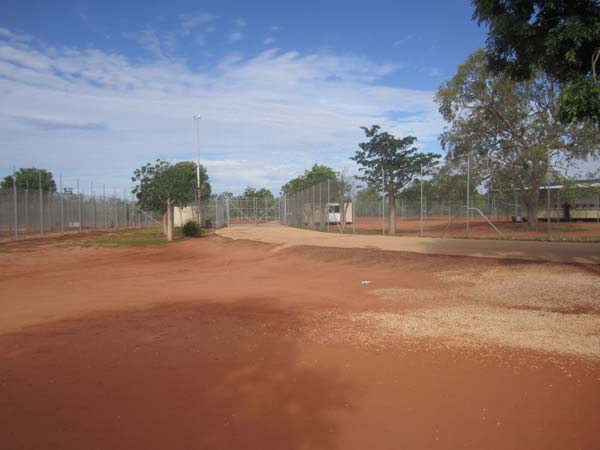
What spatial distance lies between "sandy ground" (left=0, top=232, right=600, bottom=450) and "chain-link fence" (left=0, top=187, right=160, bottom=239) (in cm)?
1889

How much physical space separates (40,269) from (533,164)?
2205 centimetres

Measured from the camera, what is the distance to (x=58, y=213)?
3188 cm

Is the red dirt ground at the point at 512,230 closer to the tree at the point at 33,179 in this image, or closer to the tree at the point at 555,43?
the tree at the point at 555,43

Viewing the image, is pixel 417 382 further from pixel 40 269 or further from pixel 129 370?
pixel 40 269

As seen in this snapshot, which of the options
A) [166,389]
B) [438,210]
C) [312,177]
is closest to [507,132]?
[438,210]

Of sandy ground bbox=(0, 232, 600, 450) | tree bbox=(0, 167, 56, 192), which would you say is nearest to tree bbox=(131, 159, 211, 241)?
sandy ground bbox=(0, 232, 600, 450)

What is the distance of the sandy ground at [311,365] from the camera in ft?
11.7

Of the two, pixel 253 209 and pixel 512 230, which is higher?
pixel 253 209

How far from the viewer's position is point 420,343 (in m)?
5.56

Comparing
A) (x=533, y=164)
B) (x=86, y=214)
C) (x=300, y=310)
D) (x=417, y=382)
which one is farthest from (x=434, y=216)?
(x=417, y=382)

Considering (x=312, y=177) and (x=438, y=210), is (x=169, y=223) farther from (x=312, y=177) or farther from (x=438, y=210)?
(x=312, y=177)

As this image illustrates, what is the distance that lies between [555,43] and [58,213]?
32.3 meters

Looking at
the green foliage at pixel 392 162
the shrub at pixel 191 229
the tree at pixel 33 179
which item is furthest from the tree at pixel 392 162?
the tree at pixel 33 179

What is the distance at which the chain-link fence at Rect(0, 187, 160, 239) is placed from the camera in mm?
25984
